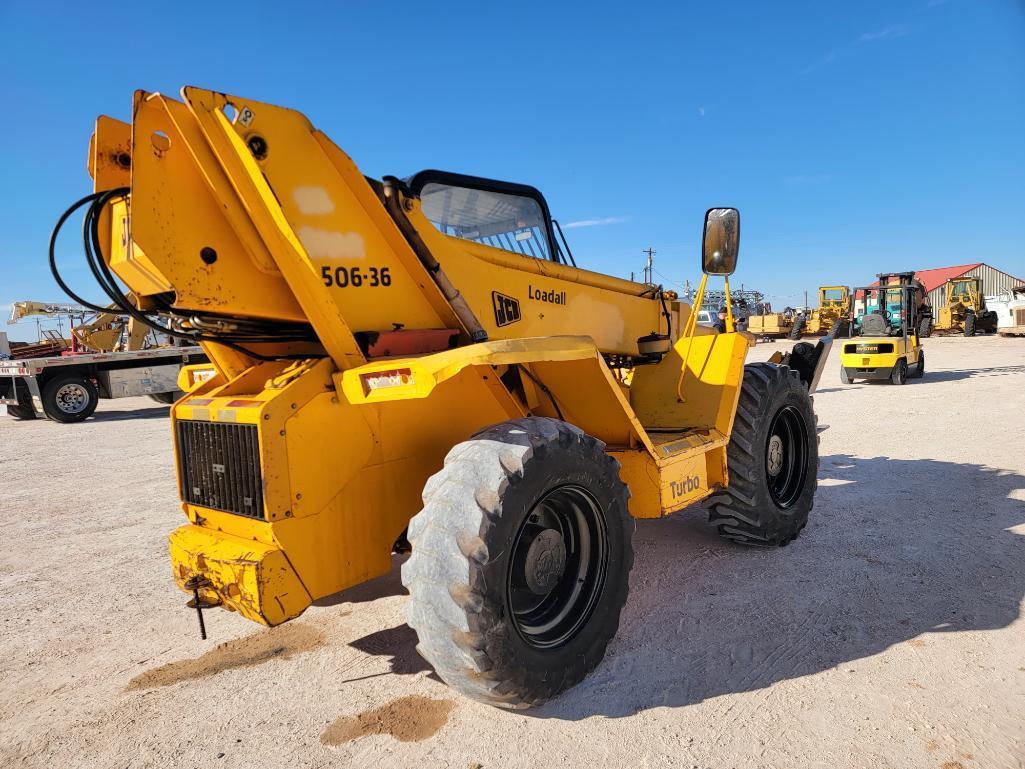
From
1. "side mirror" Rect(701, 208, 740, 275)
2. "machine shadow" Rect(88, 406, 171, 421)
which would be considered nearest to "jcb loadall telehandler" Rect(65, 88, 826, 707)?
"side mirror" Rect(701, 208, 740, 275)

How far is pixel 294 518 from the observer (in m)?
2.81

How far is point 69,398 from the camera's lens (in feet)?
48.7

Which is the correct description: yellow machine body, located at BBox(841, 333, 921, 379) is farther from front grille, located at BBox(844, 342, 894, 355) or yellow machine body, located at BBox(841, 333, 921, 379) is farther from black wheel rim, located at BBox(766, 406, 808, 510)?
black wheel rim, located at BBox(766, 406, 808, 510)

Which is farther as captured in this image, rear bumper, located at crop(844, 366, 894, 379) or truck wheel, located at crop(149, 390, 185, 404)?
truck wheel, located at crop(149, 390, 185, 404)

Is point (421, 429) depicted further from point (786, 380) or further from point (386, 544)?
point (786, 380)

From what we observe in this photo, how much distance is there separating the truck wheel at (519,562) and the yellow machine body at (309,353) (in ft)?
1.34

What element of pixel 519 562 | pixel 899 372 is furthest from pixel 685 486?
pixel 899 372

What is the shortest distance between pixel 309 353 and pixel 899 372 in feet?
54.3

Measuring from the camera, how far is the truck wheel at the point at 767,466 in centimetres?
444

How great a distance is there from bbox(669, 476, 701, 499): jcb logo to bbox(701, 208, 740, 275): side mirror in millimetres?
1377

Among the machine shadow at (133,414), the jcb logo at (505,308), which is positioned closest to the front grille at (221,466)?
the jcb logo at (505,308)

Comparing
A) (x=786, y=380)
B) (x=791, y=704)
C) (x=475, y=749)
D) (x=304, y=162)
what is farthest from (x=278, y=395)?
(x=786, y=380)

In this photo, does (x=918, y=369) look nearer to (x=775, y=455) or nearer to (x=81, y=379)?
(x=775, y=455)

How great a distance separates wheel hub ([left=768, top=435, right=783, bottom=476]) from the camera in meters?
4.93
